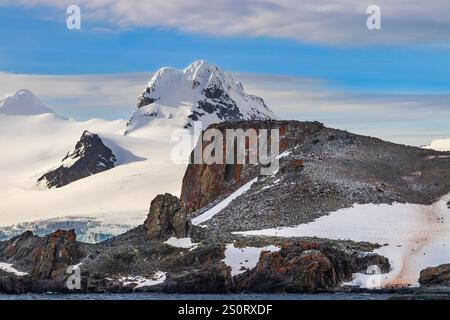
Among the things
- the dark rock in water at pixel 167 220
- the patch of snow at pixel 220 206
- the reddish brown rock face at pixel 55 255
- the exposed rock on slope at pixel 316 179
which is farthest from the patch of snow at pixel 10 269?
the patch of snow at pixel 220 206

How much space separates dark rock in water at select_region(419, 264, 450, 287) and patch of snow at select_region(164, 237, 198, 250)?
71.5ft

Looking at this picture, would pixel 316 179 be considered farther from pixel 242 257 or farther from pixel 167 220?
pixel 242 257

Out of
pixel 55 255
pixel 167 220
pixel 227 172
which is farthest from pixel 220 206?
pixel 55 255

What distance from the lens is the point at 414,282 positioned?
384ft

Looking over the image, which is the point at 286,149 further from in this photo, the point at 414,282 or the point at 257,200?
the point at 414,282

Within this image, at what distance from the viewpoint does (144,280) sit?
118938 millimetres

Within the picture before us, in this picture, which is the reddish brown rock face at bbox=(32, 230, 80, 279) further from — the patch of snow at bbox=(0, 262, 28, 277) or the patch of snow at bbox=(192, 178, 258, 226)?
the patch of snow at bbox=(192, 178, 258, 226)

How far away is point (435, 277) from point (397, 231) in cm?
1684

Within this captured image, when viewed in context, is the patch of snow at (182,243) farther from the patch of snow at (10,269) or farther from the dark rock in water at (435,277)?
the dark rock in water at (435,277)

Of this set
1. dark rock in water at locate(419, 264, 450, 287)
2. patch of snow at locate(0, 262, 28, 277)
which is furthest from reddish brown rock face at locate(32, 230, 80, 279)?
dark rock in water at locate(419, 264, 450, 287)

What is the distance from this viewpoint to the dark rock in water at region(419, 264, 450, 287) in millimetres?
116000

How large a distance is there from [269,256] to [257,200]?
3151 centimetres
